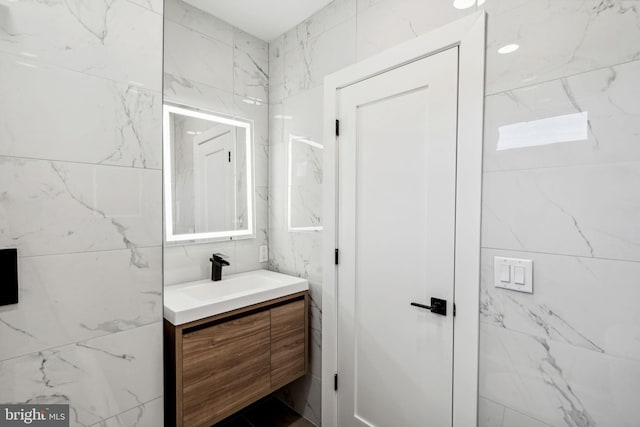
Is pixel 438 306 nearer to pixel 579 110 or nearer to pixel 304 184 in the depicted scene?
→ pixel 579 110

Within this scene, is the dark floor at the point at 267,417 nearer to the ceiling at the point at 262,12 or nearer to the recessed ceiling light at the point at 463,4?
the recessed ceiling light at the point at 463,4

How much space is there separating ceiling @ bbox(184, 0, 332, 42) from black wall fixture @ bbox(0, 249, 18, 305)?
1760mm

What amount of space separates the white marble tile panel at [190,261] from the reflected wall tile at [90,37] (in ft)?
3.46

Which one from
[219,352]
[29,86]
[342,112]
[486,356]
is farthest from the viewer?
[342,112]

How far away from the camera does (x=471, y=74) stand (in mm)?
A: 1239

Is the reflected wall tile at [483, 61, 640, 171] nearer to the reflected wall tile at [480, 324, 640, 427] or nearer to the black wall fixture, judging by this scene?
the reflected wall tile at [480, 324, 640, 427]

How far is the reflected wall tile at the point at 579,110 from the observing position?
931mm

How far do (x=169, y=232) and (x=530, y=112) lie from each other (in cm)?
196

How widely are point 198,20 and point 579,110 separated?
2.13 metres

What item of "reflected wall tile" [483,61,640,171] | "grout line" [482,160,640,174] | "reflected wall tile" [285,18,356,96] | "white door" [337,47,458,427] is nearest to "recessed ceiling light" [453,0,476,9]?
"white door" [337,47,458,427]

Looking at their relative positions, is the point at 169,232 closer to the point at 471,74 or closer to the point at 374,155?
the point at 374,155

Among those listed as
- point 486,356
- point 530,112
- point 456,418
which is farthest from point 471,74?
point 456,418

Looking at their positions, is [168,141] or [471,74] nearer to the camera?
[471,74]

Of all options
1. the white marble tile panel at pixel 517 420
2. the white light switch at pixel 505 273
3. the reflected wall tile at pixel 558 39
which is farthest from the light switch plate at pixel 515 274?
the reflected wall tile at pixel 558 39
